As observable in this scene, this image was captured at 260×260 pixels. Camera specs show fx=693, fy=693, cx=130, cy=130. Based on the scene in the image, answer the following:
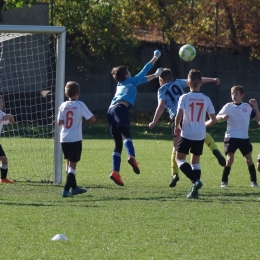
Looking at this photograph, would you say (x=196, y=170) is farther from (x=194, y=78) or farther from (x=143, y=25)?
(x=143, y=25)

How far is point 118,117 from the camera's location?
33.0ft

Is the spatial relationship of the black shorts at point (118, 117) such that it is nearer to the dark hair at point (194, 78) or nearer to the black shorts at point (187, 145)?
the black shorts at point (187, 145)

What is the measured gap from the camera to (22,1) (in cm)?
2561

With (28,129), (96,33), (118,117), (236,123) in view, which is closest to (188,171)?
(118,117)

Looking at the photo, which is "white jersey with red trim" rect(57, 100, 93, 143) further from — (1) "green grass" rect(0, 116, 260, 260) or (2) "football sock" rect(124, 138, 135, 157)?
(2) "football sock" rect(124, 138, 135, 157)

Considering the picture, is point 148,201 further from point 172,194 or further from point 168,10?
point 168,10

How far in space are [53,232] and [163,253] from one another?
1.34 m

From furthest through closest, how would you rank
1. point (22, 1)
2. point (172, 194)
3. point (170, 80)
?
point (22, 1), point (170, 80), point (172, 194)

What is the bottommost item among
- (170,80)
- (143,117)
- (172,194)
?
(143,117)

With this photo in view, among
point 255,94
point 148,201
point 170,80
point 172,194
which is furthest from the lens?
point 255,94

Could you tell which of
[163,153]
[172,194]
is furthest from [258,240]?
[163,153]

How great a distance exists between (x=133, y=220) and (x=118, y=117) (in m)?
2.89

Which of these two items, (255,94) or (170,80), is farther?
(255,94)

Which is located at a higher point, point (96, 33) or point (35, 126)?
point (96, 33)
